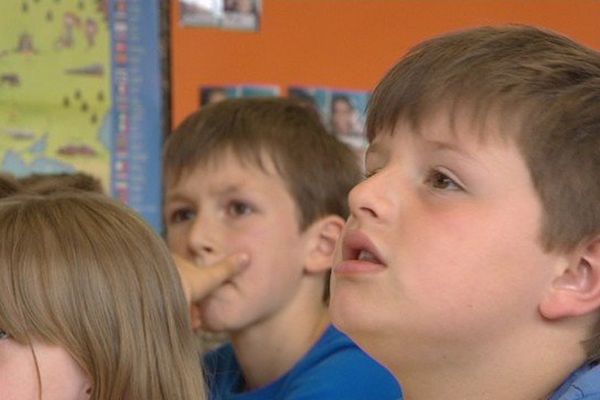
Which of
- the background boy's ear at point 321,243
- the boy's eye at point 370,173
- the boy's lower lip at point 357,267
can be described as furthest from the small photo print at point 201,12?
the boy's lower lip at point 357,267

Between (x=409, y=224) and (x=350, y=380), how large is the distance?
63 centimetres

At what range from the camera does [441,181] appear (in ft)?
3.15

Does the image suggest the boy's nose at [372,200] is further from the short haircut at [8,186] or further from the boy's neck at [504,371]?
the short haircut at [8,186]

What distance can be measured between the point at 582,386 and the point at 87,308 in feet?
1.85

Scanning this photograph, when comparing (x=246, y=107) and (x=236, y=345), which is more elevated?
(x=246, y=107)

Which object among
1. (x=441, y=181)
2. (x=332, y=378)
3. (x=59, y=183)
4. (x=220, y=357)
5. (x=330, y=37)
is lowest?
(x=220, y=357)

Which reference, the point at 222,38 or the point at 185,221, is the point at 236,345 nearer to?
the point at 185,221

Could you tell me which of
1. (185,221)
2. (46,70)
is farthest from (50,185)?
(46,70)

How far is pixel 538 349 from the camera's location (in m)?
1.00

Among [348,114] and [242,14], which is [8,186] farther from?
[348,114]

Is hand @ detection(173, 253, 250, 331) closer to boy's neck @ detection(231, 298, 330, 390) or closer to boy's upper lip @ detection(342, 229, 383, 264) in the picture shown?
boy's neck @ detection(231, 298, 330, 390)

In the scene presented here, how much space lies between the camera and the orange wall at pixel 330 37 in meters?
2.33

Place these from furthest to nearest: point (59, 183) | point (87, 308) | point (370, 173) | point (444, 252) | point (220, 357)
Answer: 1. point (220, 357)
2. point (59, 183)
3. point (87, 308)
4. point (370, 173)
5. point (444, 252)

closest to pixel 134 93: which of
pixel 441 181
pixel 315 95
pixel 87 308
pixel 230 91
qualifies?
pixel 230 91
